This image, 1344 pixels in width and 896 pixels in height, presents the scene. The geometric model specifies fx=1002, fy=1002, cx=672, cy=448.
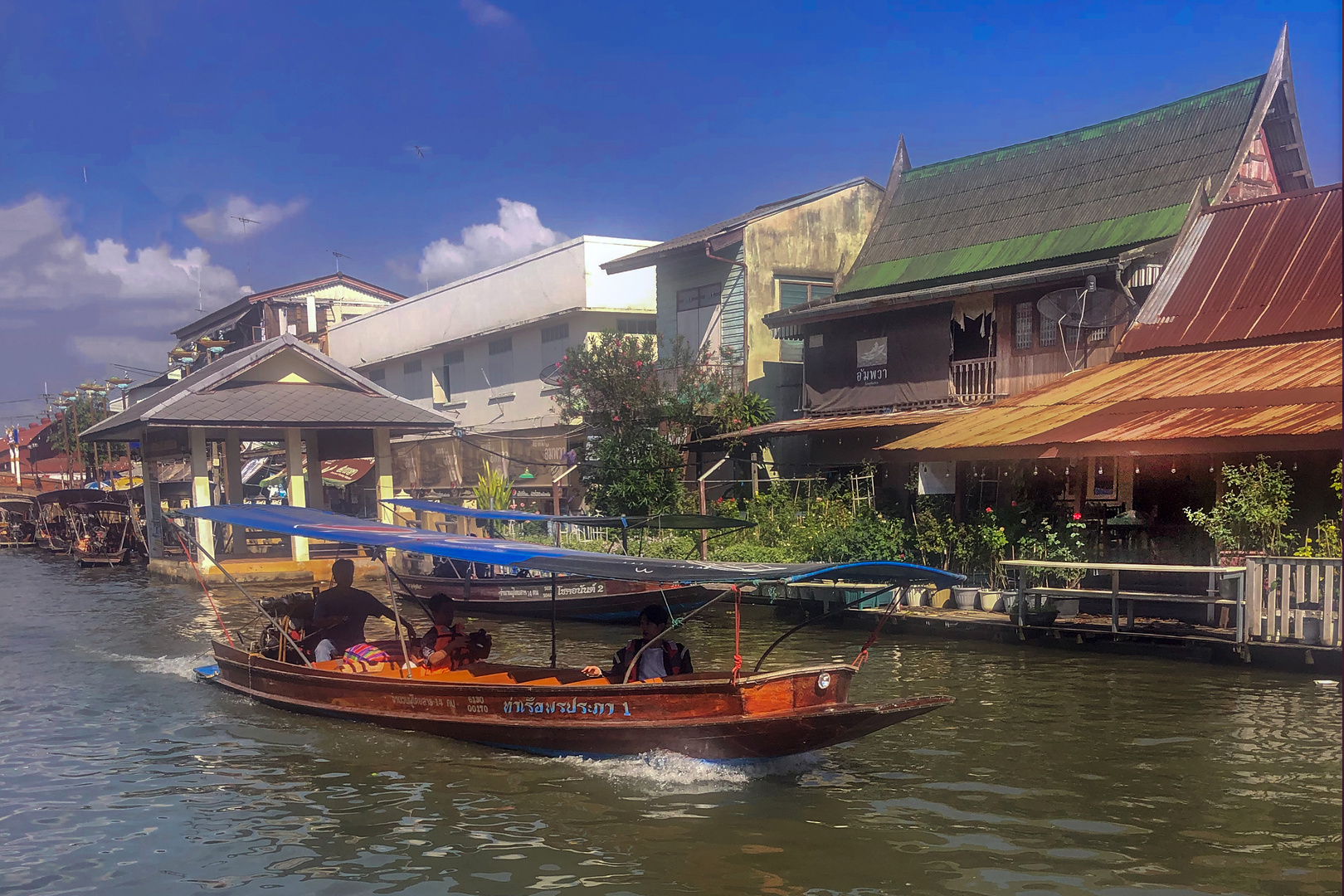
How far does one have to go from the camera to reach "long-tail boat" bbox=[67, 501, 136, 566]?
1271 inches

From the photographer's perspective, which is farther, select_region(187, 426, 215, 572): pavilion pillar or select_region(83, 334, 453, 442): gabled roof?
select_region(187, 426, 215, 572): pavilion pillar

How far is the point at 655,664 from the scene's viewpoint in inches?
375

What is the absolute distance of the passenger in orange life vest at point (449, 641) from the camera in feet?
37.0

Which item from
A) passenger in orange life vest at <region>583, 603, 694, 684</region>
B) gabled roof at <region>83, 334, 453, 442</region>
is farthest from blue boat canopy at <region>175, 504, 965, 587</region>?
gabled roof at <region>83, 334, 453, 442</region>

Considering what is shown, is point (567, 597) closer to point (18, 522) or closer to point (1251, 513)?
point (1251, 513)

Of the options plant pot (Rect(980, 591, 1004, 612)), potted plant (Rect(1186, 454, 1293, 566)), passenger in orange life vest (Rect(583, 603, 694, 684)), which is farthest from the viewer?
plant pot (Rect(980, 591, 1004, 612))

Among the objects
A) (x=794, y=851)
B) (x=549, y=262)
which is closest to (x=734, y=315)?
(x=549, y=262)

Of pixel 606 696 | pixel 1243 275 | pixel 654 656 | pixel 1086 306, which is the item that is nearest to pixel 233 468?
pixel 654 656

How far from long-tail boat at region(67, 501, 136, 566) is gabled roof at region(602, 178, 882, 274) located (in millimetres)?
18823

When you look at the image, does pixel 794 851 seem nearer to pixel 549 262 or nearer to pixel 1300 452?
pixel 1300 452

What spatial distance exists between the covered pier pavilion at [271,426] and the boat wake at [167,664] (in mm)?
6390

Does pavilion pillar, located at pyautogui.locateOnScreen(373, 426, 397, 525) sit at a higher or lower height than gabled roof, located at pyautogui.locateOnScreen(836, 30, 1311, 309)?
lower

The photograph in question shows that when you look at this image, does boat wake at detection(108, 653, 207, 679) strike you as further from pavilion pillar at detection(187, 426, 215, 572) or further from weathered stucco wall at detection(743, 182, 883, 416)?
weathered stucco wall at detection(743, 182, 883, 416)

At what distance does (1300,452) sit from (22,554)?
4419 cm
